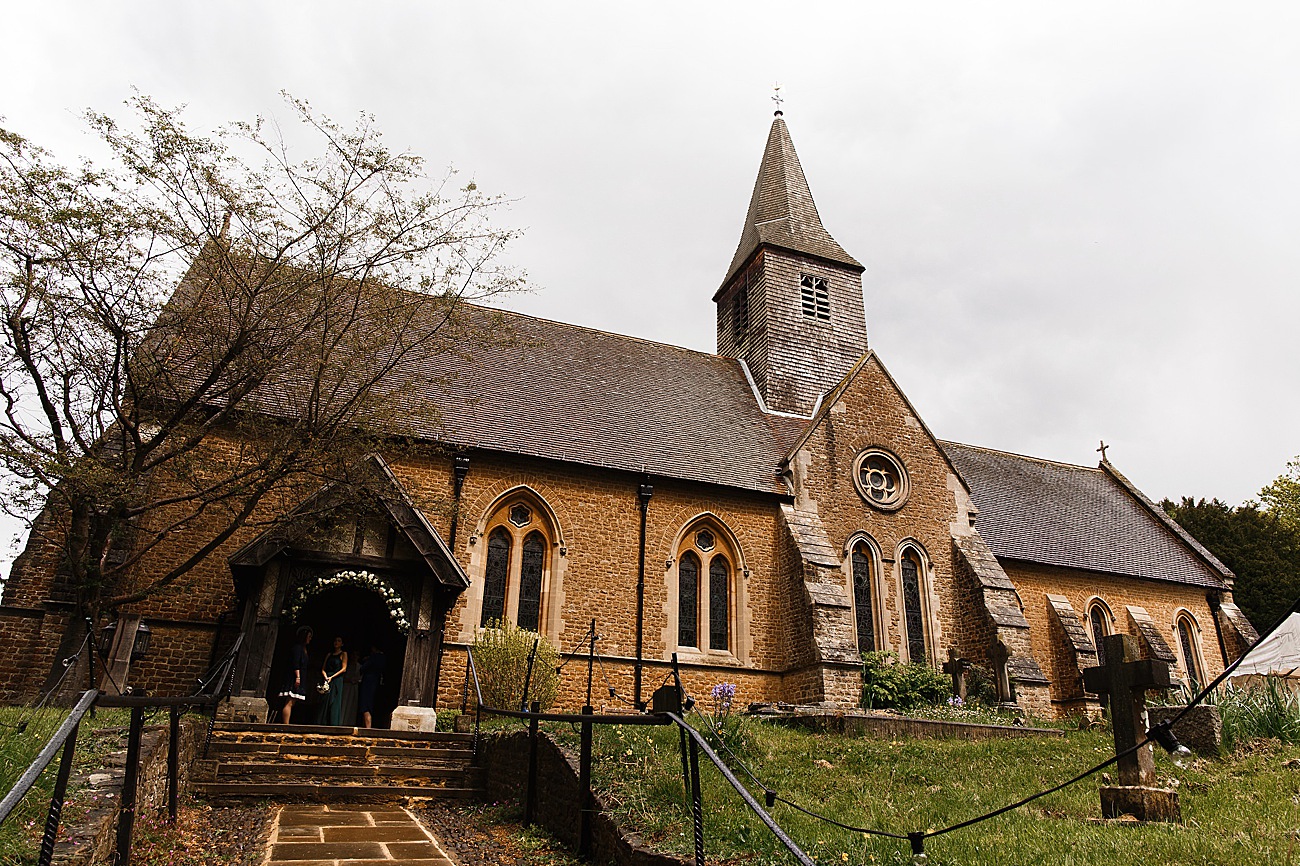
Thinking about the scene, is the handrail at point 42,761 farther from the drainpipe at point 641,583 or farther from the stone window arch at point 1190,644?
the stone window arch at point 1190,644

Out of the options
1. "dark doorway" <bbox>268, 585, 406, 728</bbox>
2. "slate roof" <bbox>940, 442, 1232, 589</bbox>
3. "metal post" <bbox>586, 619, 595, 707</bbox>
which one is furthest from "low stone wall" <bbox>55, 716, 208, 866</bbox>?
"slate roof" <bbox>940, 442, 1232, 589</bbox>

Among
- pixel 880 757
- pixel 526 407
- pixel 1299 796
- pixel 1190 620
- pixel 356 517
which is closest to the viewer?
pixel 1299 796

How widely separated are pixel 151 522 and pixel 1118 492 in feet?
87.0

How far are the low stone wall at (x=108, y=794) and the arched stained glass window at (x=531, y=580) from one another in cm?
724

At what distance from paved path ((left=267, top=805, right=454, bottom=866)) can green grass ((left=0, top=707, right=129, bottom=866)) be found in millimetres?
1730

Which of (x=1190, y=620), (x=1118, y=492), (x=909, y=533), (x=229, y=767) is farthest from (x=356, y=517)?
(x=1118, y=492)

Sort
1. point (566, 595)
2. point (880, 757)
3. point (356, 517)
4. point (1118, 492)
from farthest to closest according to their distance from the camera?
point (1118, 492) → point (566, 595) → point (356, 517) → point (880, 757)

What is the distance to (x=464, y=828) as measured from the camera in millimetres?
8789

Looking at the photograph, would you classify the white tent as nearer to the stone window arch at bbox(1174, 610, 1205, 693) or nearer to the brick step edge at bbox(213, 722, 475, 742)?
the brick step edge at bbox(213, 722, 475, 742)

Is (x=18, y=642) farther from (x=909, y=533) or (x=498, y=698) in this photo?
(x=909, y=533)

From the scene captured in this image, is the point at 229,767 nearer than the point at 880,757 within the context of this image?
Yes

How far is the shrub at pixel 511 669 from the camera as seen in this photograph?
542 inches

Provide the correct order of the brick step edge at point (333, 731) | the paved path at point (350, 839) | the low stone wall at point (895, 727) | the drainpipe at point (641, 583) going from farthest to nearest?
the drainpipe at point (641, 583) → the low stone wall at point (895, 727) → the brick step edge at point (333, 731) → the paved path at point (350, 839)

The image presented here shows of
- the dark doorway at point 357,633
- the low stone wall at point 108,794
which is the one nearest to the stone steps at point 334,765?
the low stone wall at point 108,794
